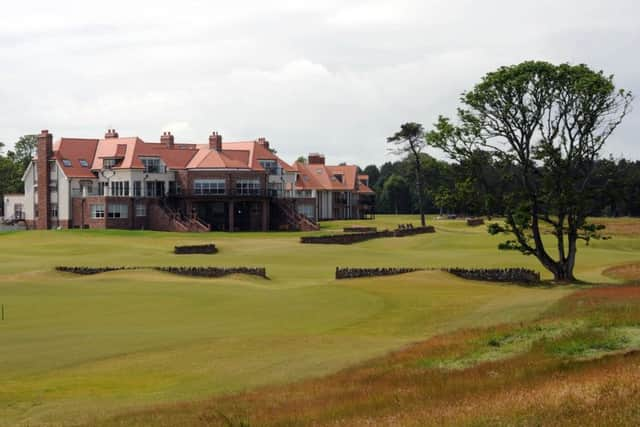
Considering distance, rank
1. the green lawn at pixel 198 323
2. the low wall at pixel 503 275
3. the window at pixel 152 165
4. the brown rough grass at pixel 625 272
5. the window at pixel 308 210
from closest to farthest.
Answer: the green lawn at pixel 198 323 < the low wall at pixel 503 275 < the brown rough grass at pixel 625 272 < the window at pixel 152 165 < the window at pixel 308 210

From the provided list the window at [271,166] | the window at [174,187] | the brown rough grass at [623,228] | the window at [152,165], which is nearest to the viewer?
the brown rough grass at [623,228]

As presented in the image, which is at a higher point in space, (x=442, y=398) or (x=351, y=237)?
(x=351, y=237)

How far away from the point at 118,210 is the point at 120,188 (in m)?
3.54

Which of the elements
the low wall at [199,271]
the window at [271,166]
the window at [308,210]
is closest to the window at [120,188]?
the window at [271,166]

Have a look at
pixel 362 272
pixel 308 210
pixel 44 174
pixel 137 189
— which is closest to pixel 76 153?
pixel 44 174

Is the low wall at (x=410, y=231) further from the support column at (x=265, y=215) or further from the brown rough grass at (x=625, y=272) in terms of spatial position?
the brown rough grass at (x=625, y=272)

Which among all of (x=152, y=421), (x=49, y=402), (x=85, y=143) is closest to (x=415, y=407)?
(x=152, y=421)

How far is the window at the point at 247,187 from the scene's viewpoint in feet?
359

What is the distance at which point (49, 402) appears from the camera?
840 inches

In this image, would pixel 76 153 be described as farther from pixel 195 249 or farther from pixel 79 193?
pixel 195 249

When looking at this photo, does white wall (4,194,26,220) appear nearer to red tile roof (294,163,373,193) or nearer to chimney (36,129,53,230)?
chimney (36,129,53,230)

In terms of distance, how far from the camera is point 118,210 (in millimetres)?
104750

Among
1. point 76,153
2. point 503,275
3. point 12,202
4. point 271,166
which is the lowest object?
point 503,275

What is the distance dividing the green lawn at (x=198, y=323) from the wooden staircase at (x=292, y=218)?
36.5 meters
